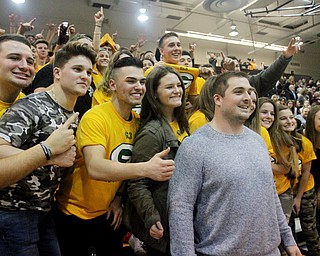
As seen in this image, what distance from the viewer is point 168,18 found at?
38.4ft

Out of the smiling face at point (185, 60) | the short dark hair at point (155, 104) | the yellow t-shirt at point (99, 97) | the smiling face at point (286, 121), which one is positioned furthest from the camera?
the smiling face at point (185, 60)

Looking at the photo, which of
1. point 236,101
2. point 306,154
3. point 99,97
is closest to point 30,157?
point 236,101

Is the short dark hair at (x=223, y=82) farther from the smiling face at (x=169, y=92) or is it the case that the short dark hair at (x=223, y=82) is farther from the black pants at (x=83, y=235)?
the black pants at (x=83, y=235)

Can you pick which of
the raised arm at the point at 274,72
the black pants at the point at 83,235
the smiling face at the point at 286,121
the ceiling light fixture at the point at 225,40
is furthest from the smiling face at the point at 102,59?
the ceiling light fixture at the point at 225,40

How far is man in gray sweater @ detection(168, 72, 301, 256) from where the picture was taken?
4.86 feet

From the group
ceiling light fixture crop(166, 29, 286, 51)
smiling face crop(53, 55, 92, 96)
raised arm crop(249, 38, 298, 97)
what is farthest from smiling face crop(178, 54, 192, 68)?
ceiling light fixture crop(166, 29, 286, 51)

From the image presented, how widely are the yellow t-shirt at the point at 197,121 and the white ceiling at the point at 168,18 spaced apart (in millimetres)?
7021

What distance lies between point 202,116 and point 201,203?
2.29 ft

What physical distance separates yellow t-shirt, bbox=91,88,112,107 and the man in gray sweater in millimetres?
965

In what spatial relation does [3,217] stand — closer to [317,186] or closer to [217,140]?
[217,140]

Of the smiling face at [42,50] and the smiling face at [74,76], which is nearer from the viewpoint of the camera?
the smiling face at [74,76]

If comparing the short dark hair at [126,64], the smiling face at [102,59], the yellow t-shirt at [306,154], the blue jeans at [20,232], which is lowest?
the blue jeans at [20,232]

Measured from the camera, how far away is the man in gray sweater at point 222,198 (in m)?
1.48

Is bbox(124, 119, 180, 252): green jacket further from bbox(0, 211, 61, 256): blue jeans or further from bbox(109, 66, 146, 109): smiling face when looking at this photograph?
bbox(0, 211, 61, 256): blue jeans
